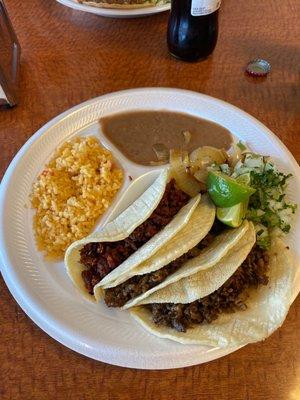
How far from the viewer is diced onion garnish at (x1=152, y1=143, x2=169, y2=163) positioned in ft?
6.12

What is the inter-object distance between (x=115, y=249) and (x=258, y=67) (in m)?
1.40

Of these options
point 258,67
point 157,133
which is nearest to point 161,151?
point 157,133

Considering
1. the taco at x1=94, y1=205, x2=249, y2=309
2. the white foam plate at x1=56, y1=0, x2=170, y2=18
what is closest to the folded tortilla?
the taco at x1=94, y1=205, x2=249, y2=309

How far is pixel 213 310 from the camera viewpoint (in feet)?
4.56

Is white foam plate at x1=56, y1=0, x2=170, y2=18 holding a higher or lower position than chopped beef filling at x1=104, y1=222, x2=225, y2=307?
higher

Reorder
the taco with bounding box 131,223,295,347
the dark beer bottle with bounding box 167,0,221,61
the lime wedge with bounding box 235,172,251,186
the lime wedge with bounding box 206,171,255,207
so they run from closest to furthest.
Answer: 1. the taco with bounding box 131,223,295,347
2. the lime wedge with bounding box 206,171,255,207
3. the lime wedge with bounding box 235,172,251,186
4. the dark beer bottle with bounding box 167,0,221,61

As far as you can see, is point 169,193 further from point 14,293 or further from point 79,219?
point 14,293

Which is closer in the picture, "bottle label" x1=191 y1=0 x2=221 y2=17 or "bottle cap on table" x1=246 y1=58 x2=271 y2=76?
"bottle label" x1=191 y1=0 x2=221 y2=17

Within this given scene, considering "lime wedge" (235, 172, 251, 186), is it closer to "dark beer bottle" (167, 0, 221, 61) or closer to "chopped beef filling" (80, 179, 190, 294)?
"chopped beef filling" (80, 179, 190, 294)

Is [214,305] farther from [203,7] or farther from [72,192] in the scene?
[203,7]

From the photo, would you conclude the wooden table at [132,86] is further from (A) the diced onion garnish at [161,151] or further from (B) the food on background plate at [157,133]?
(A) the diced onion garnish at [161,151]

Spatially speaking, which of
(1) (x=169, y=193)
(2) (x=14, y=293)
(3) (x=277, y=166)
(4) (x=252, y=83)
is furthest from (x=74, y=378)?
(4) (x=252, y=83)

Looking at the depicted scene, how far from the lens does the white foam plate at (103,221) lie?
1331 millimetres

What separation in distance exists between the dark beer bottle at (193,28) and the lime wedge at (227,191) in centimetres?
90
